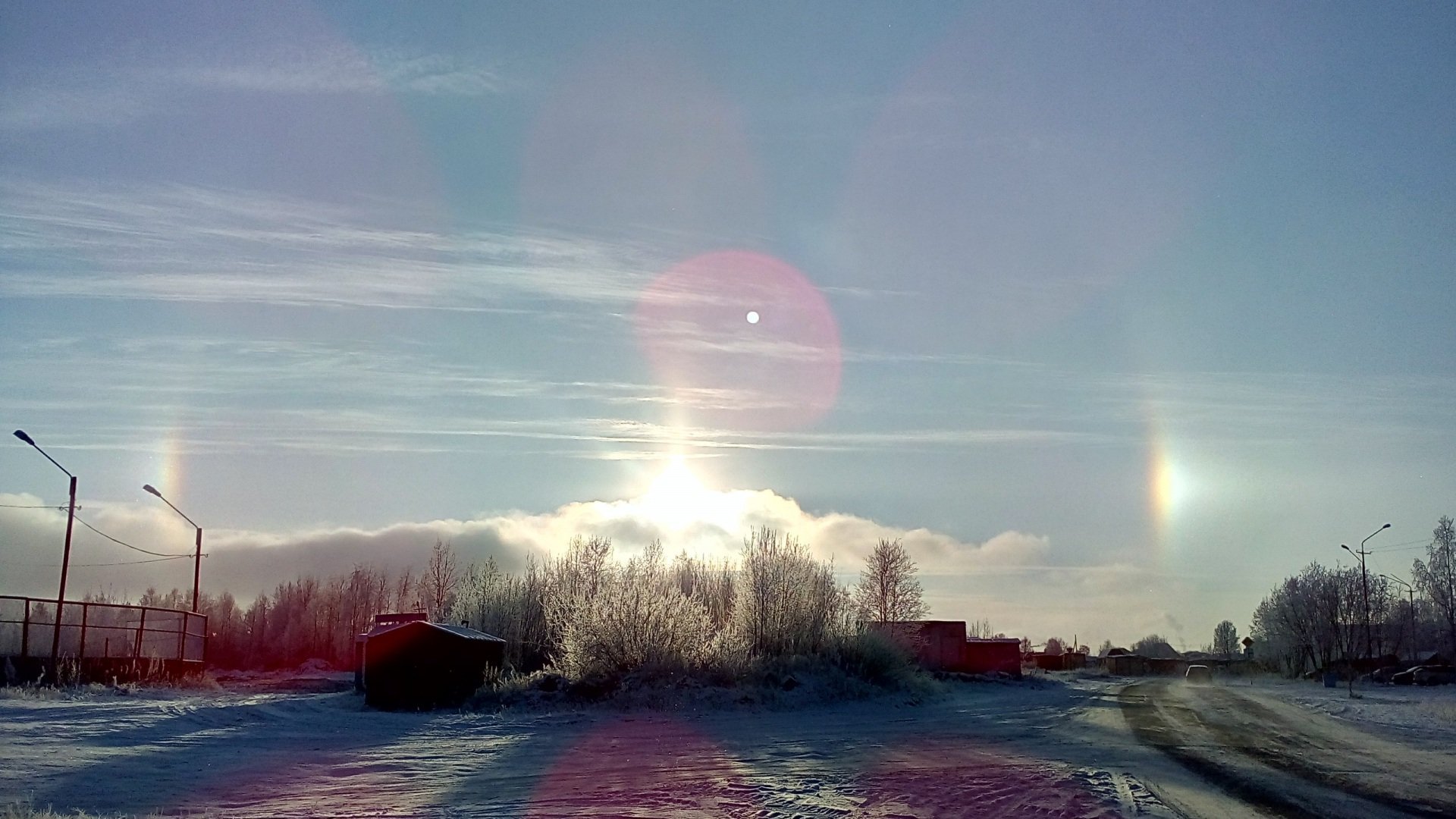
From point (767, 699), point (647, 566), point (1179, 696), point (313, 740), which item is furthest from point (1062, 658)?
point (313, 740)

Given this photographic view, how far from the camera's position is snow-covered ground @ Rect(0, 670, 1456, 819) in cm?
1383

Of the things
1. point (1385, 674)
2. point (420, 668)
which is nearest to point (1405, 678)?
point (1385, 674)

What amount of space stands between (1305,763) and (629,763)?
452 inches

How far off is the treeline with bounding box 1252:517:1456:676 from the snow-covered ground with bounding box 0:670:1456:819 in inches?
3439

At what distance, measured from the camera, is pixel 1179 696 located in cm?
4878

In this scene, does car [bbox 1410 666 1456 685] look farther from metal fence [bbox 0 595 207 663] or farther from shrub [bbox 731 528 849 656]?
metal fence [bbox 0 595 207 663]

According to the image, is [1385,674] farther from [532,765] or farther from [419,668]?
[532,765]

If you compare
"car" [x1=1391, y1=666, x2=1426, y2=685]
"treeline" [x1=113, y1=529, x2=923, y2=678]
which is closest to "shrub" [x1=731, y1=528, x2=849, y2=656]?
"treeline" [x1=113, y1=529, x2=923, y2=678]

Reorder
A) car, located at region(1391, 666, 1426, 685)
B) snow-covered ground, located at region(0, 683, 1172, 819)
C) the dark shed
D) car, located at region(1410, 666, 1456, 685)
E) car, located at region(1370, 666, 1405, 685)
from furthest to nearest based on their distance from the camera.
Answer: car, located at region(1370, 666, 1405, 685), car, located at region(1391, 666, 1426, 685), car, located at region(1410, 666, 1456, 685), the dark shed, snow-covered ground, located at region(0, 683, 1172, 819)

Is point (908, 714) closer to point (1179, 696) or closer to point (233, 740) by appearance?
point (233, 740)

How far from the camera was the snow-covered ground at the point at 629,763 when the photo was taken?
13.8 metres

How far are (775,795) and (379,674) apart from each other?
2263cm

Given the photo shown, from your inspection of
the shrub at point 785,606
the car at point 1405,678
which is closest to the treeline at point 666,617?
the shrub at point 785,606

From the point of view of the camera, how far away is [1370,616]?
108062 millimetres
